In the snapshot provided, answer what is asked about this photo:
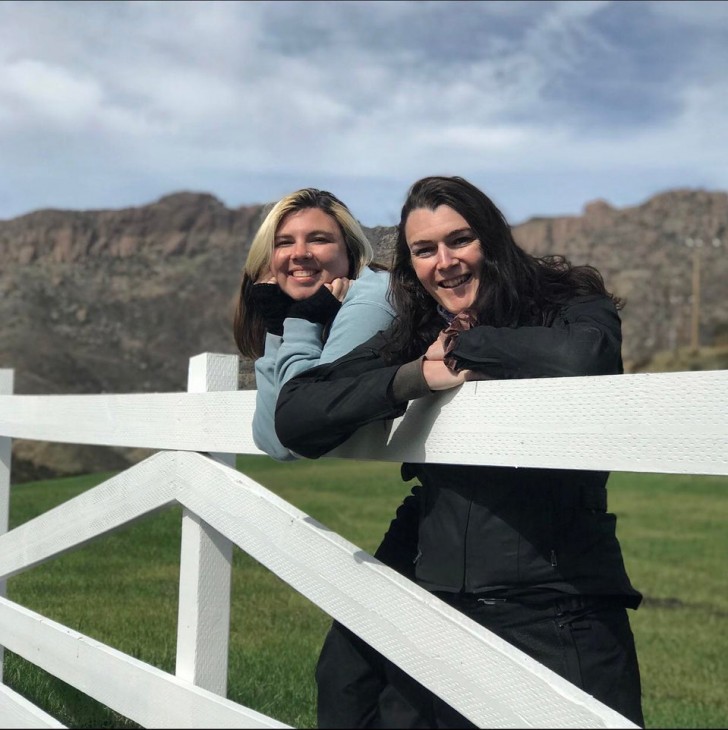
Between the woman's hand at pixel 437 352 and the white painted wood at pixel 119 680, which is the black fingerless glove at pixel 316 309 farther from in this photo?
the white painted wood at pixel 119 680

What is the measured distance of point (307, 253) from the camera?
284cm

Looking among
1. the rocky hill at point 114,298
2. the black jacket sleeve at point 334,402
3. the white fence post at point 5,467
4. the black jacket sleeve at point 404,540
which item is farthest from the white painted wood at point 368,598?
the white fence post at point 5,467

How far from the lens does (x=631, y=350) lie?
198 ft

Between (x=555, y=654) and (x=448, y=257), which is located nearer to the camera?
(x=555, y=654)

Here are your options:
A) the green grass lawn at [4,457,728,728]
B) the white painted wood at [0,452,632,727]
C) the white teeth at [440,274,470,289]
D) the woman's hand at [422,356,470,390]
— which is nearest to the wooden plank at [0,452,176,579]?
the white painted wood at [0,452,632,727]

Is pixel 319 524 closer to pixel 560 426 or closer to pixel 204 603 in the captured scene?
Answer: pixel 204 603

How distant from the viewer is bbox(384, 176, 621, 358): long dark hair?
220cm

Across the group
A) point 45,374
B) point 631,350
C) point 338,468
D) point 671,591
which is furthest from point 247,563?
point 631,350

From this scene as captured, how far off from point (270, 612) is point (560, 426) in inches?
159

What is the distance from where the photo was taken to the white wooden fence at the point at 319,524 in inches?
63.7

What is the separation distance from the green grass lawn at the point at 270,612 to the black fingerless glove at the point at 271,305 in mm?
1270

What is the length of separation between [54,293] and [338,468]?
13691 mm

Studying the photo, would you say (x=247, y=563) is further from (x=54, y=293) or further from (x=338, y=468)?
(x=54, y=293)

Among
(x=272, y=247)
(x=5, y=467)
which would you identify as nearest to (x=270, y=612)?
(x=5, y=467)
